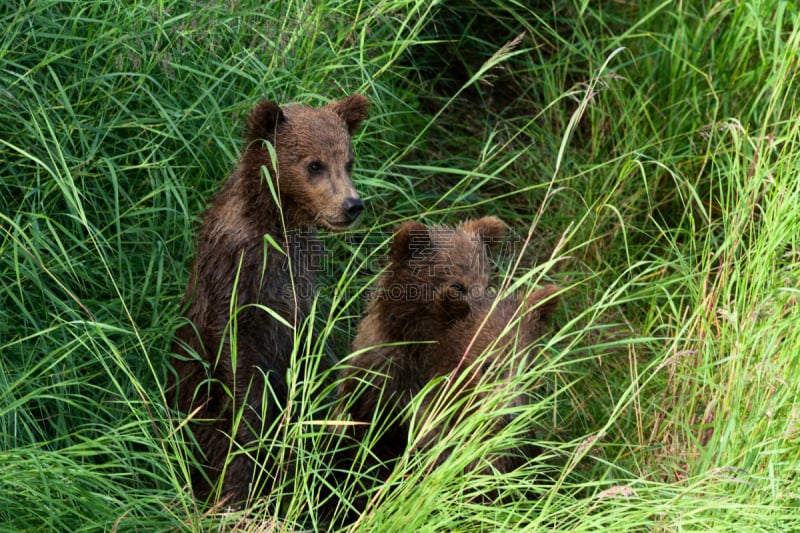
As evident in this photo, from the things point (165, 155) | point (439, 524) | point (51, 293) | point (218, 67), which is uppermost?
point (218, 67)

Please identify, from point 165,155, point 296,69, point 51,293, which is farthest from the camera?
point 296,69

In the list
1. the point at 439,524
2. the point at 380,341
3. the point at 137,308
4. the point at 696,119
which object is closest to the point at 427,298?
the point at 380,341

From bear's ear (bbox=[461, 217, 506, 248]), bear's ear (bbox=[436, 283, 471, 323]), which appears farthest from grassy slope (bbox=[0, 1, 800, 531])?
bear's ear (bbox=[436, 283, 471, 323])

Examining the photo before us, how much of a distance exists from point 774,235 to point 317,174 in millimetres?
1887

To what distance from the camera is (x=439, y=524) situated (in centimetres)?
351

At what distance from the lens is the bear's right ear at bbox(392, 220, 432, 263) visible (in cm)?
482

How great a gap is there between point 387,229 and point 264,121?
1.10 m

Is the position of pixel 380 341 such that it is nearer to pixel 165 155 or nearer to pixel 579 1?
pixel 165 155

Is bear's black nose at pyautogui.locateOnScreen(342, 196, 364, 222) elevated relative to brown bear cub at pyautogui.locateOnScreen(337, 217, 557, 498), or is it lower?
elevated

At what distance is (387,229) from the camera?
5711mm

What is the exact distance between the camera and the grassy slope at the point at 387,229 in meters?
3.78

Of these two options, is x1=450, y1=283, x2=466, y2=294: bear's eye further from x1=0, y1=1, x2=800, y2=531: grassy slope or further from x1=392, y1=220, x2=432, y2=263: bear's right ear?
x1=0, y1=1, x2=800, y2=531: grassy slope

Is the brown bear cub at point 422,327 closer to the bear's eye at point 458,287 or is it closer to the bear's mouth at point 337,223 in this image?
the bear's eye at point 458,287

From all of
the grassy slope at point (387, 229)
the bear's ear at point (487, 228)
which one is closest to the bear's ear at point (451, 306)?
the grassy slope at point (387, 229)
